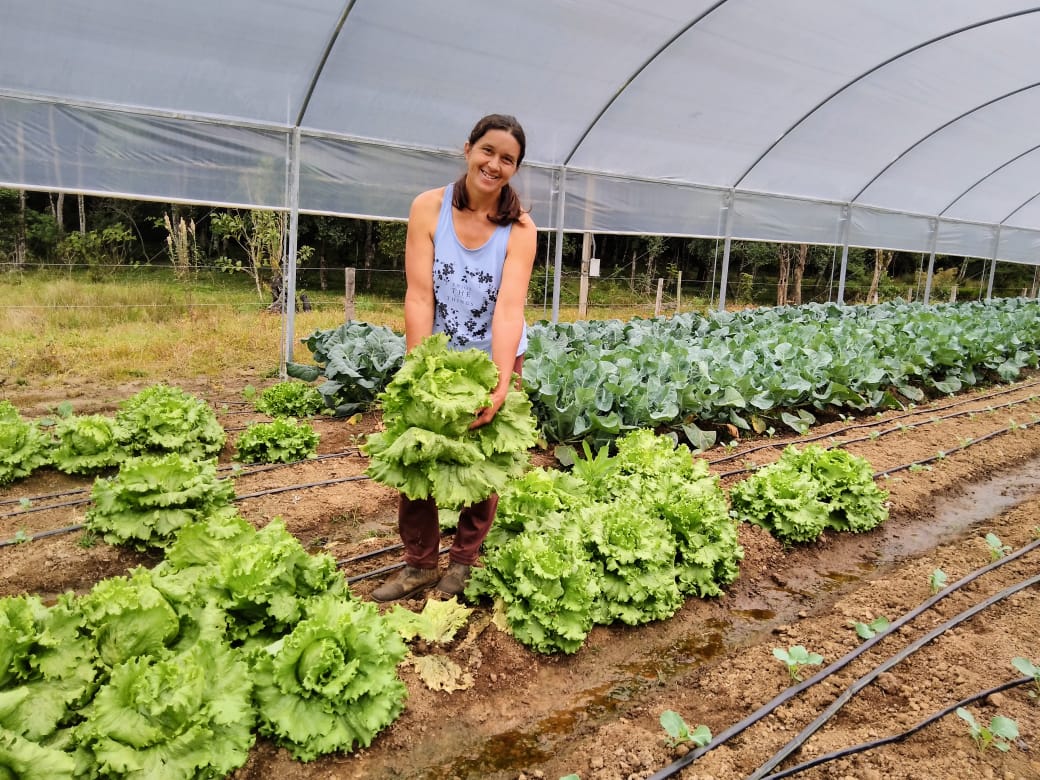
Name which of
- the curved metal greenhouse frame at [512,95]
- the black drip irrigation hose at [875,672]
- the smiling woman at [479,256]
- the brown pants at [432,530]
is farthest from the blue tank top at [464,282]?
the curved metal greenhouse frame at [512,95]

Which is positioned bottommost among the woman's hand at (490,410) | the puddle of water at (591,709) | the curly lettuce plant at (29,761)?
the puddle of water at (591,709)

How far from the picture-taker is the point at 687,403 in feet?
21.9

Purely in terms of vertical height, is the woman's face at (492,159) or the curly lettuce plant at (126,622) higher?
the woman's face at (492,159)

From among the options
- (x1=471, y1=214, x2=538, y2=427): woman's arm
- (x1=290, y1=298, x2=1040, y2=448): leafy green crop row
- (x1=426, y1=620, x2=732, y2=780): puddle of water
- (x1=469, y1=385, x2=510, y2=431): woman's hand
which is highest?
(x1=471, y1=214, x2=538, y2=427): woman's arm

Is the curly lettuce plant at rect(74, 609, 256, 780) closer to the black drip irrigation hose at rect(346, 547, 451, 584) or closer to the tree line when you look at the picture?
the black drip irrigation hose at rect(346, 547, 451, 584)

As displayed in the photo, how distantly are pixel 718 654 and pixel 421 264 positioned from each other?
2475 millimetres

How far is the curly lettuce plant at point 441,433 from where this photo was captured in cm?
288

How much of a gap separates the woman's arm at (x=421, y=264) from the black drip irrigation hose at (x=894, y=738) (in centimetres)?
228

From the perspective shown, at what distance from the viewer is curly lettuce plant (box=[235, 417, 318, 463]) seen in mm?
5734

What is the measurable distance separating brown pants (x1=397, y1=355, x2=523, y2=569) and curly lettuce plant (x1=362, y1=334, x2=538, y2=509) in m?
0.40

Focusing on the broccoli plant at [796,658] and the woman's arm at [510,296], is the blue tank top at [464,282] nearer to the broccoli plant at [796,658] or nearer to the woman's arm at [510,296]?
the woman's arm at [510,296]

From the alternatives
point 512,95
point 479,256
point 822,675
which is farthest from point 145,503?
point 512,95

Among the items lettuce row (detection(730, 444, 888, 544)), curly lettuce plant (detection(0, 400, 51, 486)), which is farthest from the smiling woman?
curly lettuce plant (detection(0, 400, 51, 486))

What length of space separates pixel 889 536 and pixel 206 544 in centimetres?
465
